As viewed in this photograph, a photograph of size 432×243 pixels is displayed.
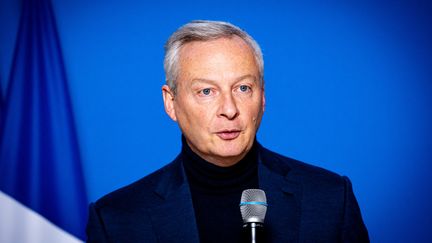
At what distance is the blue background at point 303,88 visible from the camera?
3.87 meters

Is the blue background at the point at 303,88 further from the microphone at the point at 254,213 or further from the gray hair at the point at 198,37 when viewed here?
the microphone at the point at 254,213

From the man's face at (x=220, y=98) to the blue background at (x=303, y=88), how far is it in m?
1.47

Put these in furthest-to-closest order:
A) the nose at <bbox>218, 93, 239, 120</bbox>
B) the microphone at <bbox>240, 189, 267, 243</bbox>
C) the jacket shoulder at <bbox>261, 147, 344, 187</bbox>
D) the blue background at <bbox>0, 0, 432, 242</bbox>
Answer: the blue background at <bbox>0, 0, 432, 242</bbox> → the jacket shoulder at <bbox>261, 147, 344, 187</bbox> → the nose at <bbox>218, 93, 239, 120</bbox> → the microphone at <bbox>240, 189, 267, 243</bbox>

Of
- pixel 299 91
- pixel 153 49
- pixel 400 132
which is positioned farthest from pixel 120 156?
pixel 400 132

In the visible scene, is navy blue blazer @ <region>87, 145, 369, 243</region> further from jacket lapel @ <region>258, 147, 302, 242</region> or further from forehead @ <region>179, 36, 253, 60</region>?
forehead @ <region>179, 36, 253, 60</region>

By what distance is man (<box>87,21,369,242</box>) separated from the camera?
2.32 m

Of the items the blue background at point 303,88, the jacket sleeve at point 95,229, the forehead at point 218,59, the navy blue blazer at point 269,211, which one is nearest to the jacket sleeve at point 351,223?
the navy blue blazer at point 269,211

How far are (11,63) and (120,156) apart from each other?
984 millimetres

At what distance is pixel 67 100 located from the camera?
3703 millimetres

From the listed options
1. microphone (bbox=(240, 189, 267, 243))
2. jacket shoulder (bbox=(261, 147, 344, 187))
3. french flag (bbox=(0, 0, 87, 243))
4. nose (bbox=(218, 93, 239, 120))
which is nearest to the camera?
microphone (bbox=(240, 189, 267, 243))

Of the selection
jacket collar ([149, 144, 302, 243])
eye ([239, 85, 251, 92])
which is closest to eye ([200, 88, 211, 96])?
eye ([239, 85, 251, 92])

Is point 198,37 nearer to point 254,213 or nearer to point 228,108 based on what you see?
point 228,108

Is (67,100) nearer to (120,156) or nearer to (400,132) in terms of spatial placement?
(120,156)

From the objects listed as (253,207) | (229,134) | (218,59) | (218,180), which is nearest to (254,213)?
(253,207)
